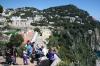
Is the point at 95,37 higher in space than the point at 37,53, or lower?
lower

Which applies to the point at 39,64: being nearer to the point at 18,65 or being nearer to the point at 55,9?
the point at 18,65

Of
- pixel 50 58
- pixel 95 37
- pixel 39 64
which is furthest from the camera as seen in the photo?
pixel 95 37

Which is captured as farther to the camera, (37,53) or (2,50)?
(2,50)

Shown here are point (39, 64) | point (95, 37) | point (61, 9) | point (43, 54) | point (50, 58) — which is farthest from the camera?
point (61, 9)

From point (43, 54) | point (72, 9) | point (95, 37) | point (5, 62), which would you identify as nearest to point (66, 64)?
point (43, 54)

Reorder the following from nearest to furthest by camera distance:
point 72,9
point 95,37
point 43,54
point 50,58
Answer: point 50,58 → point 43,54 → point 95,37 → point 72,9

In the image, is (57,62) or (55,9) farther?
(55,9)

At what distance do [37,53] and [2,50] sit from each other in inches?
103

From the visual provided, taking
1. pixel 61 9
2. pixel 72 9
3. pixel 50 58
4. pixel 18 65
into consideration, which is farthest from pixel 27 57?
pixel 61 9

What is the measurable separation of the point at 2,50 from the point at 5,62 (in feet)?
7.72

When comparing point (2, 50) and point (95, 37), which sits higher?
point (2, 50)

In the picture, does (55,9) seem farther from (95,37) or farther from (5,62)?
(5,62)

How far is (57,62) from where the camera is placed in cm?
1244

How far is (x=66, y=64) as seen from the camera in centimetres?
1285
